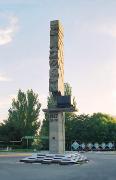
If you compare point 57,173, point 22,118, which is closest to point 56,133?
point 57,173

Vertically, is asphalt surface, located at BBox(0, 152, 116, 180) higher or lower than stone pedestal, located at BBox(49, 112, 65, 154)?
lower

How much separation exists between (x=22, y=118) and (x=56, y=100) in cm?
5856

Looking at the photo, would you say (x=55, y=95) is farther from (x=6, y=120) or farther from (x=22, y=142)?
(x=6, y=120)

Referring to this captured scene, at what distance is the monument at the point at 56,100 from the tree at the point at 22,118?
57.7 meters

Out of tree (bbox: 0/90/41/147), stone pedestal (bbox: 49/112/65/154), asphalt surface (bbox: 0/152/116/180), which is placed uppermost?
tree (bbox: 0/90/41/147)

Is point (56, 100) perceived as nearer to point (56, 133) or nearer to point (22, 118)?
point (56, 133)

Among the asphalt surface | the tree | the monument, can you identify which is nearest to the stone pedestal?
the monument

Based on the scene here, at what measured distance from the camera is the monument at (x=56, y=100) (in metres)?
53.3

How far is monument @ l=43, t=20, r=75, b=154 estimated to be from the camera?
5326cm

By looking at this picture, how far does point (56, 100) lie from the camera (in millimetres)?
53906

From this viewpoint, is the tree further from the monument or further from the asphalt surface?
the asphalt surface

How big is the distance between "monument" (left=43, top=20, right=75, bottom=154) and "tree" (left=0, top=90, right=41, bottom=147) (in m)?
57.7

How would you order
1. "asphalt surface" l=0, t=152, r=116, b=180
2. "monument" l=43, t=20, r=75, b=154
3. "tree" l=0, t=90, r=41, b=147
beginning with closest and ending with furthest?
"asphalt surface" l=0, t=152, r=116, b=180 → "monument" l=43, t=20, r=75, b=154 → "tree" l=0, t=90, r=41, b=147

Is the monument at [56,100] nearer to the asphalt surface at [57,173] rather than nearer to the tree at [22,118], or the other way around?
the asphalt surface at [57,173]
